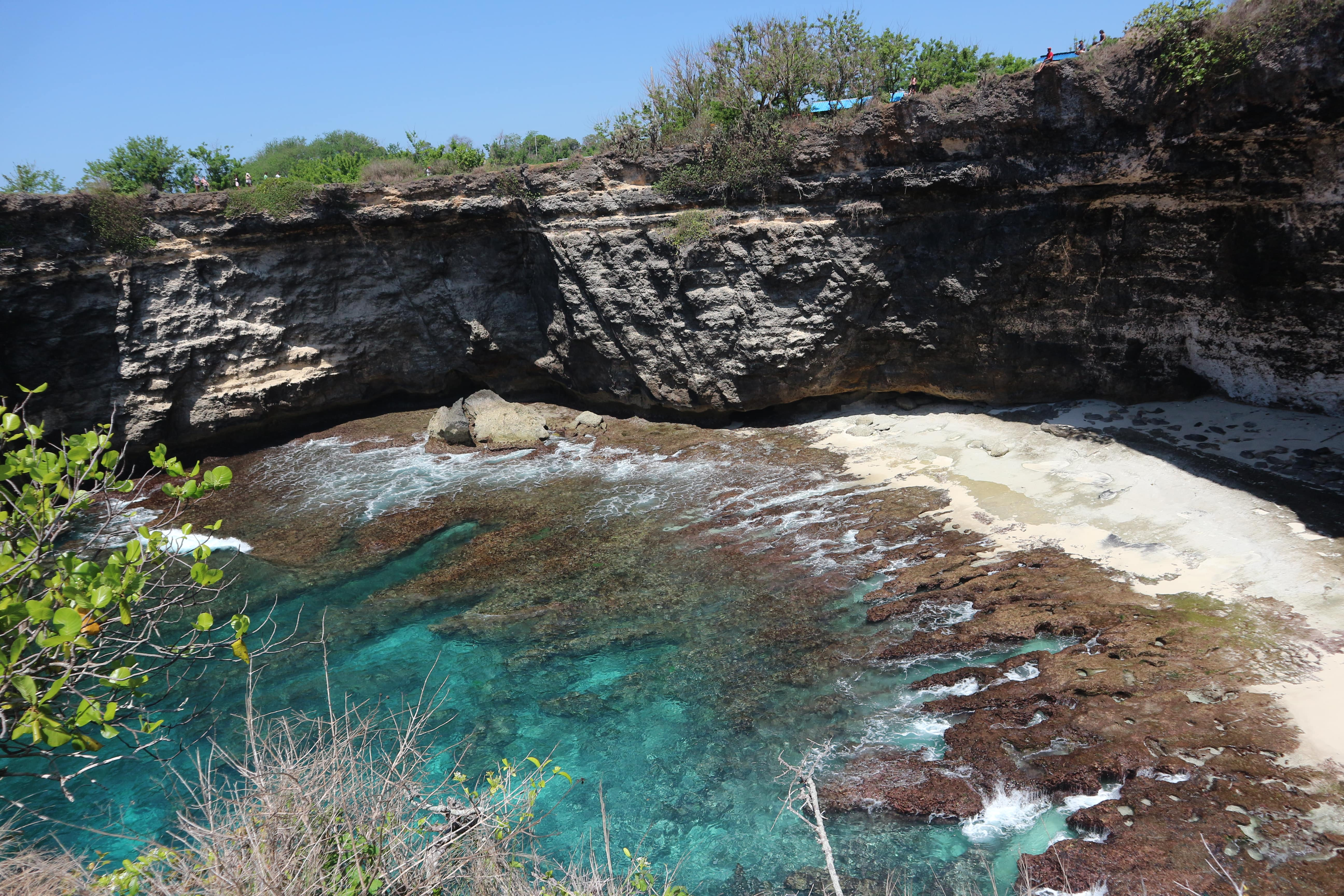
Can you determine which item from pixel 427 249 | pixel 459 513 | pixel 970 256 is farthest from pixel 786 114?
pixel 459 513

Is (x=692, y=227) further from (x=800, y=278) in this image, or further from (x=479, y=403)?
(x=479, y=403)

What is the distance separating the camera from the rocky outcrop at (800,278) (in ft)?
38.6

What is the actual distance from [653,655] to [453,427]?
35.2 feet

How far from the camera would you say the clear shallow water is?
741 cm

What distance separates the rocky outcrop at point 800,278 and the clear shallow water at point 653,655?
3.69 m

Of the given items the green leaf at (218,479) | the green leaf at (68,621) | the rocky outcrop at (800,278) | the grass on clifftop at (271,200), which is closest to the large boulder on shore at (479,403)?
the rocky outcrop at (800,278)

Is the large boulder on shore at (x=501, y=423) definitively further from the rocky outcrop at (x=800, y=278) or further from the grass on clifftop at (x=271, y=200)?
the grass on clifftop at (x=271, y=200)

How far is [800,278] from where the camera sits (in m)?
16.1

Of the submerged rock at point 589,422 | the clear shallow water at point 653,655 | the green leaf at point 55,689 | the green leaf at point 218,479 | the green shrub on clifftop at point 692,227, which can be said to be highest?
the green shrub on clifftop at point 692,227

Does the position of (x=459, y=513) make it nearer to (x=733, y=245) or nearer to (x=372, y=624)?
(x=372, y=624)

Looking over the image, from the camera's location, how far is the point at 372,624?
1162 cm

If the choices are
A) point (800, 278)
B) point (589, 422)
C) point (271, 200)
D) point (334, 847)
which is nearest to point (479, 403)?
point (589, 422)

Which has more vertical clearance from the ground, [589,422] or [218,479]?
[218,479]

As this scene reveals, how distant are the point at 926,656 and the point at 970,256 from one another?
895 cm
